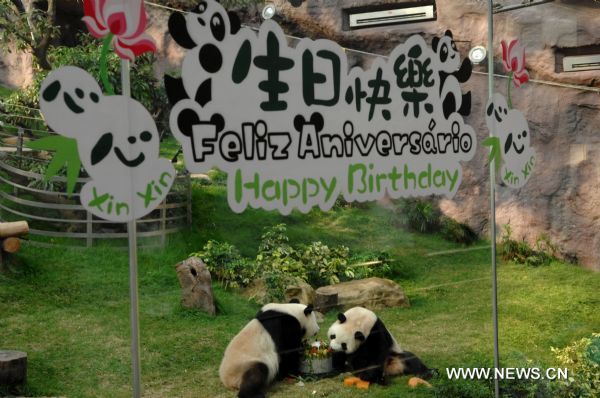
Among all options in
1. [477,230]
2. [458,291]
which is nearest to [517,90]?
[477,230]

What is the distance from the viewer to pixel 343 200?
3258 millimetres

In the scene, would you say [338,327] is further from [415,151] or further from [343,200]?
[415,151]

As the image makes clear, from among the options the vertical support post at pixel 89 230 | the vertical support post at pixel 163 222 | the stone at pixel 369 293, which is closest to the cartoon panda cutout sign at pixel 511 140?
the stone at pixel 369 293

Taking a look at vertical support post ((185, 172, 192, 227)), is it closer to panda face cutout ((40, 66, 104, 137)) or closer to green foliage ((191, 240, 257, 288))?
green foliage ((191, 240, 257, 288))

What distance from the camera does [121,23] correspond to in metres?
2.49

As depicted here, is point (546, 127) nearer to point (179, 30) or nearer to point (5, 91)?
point (179, 30)

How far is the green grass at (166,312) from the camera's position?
261cm

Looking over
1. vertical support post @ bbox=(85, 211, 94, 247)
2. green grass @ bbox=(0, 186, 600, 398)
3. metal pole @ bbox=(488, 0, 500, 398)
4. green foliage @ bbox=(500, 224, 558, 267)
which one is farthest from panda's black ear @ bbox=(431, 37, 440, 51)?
vertical support post @ bbox=(85, 211, 94, 247)

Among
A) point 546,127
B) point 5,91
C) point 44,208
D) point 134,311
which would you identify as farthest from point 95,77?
point 546,127

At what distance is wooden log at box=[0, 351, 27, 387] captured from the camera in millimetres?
2518

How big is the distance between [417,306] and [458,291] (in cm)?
40

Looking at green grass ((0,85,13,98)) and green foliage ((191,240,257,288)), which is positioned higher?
green grass ((0,85,13,98))

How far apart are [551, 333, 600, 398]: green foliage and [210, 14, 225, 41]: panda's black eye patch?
2997 millimetres

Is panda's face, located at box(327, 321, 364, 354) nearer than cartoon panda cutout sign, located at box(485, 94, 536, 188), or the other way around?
panda's face, located at box(327, 321, 364, 354)
